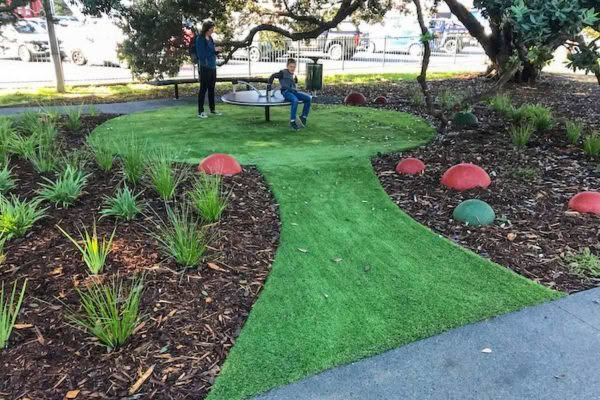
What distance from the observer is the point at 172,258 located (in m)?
3.43

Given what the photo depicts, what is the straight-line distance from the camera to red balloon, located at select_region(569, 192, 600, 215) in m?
4.27

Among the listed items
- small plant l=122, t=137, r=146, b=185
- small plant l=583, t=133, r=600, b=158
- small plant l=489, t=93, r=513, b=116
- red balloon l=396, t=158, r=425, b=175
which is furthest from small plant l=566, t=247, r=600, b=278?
small plant l=489, t=93, r=513, b=116

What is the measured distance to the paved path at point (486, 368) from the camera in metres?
2.31

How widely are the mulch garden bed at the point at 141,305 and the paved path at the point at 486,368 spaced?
23.1 inches

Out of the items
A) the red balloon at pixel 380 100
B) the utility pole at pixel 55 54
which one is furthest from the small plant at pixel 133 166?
the utility pole at pixel 55 54

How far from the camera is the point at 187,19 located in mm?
12055

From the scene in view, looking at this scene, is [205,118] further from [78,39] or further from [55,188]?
[78,39]

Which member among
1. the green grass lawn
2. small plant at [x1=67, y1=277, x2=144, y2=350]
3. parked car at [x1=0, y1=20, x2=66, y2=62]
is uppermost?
parked car at [x1=0, y1=20, x2=66, y2=62]

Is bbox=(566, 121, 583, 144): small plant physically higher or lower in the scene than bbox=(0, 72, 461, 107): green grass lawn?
higher

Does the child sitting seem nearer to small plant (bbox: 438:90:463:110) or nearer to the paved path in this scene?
small plant (bbox: 438:90:463:110)

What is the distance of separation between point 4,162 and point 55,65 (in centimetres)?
842

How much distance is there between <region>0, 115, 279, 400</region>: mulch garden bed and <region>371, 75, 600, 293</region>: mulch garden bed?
164 cm

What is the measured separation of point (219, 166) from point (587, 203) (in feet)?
12.2

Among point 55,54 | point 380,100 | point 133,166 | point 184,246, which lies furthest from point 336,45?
point 184,246
